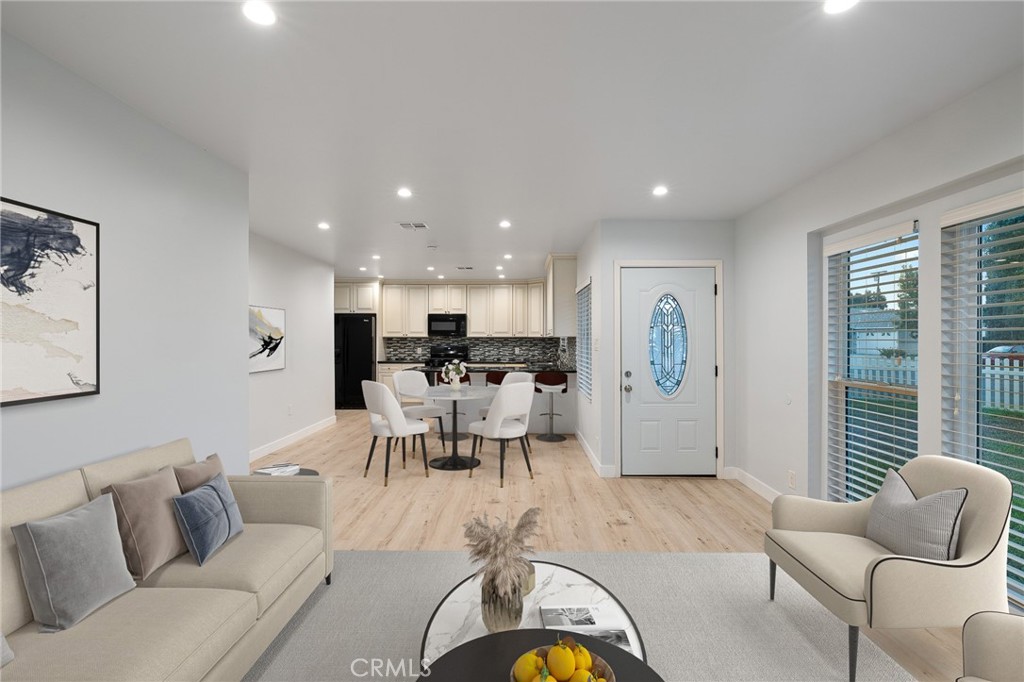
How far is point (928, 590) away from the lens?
1855mm

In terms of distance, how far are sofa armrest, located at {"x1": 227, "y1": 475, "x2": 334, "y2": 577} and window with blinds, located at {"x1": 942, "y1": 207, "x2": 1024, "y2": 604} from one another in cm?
325

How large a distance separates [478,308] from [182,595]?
7.79m

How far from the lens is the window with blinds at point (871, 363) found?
281 centimetres

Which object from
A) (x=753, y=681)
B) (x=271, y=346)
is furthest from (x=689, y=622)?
(x=271, y=346)

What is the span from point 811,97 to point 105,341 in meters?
3.51

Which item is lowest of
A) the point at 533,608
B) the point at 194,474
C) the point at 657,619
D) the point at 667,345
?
the point at 657,619

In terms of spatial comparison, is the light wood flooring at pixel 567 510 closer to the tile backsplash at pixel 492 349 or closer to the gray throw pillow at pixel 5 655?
the gray throw pillow at pixel 5 655

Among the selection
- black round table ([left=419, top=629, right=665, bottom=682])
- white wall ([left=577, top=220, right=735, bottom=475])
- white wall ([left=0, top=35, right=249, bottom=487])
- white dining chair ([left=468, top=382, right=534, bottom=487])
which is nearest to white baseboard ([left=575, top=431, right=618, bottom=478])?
white wall ([left=577, top=220, right=735, bottom=475])

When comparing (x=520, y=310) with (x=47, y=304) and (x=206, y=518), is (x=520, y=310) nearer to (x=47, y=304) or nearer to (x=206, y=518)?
(x=206, y=518)

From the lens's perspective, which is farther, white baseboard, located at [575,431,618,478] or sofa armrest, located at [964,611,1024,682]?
white baseboard, located at [575,431,618,478]

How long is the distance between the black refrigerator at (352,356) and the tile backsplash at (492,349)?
659 millimetres

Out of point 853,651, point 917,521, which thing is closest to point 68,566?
point 853,651

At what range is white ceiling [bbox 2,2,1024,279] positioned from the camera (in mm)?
1760

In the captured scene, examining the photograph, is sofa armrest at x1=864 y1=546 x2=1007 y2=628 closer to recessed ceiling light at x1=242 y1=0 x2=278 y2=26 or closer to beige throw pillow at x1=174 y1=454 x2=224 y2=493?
beige throw pillow at x1=174 y1=454 x2=224 y2=493
